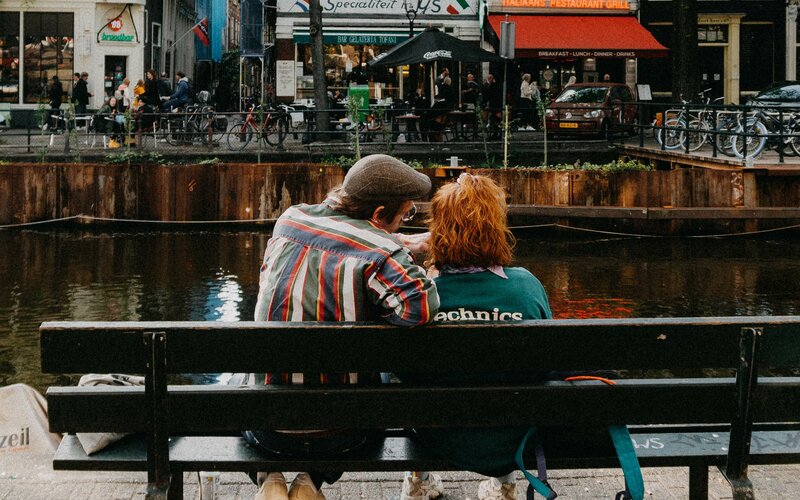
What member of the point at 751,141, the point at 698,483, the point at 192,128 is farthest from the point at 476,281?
the point at 192,128

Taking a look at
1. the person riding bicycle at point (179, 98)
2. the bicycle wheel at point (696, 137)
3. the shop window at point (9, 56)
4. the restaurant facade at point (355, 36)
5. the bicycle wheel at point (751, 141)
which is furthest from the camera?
the restaurant facade at point (355, 36)

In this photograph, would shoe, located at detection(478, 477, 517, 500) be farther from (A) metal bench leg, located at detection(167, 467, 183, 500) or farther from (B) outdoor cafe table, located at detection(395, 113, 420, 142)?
(B) outdoor cafe table, located at detection(395, 113, 420, 142)

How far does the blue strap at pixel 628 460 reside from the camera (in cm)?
315

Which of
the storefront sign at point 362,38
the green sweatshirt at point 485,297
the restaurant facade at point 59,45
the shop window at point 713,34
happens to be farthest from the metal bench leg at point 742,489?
the shop window at point 713,34

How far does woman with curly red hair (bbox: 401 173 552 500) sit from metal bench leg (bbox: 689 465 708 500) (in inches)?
26.2

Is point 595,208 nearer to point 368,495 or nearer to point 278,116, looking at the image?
point 278,116

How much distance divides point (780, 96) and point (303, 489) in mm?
19534

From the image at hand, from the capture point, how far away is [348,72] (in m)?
32.1

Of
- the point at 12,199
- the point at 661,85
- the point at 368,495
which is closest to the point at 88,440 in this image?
the point at 368,495

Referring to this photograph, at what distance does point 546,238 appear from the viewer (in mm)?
16344

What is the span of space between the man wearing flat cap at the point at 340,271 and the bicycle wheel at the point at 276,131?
665 inches

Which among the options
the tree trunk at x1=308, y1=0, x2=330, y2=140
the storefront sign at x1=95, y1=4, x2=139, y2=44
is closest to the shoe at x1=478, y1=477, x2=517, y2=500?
the tree trunk at x1=308, y1=0, x2=330, y2=140

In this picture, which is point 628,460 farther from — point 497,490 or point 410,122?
point 410,122

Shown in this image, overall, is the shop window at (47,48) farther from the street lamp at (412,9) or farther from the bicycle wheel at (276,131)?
the bicycle wheel at (276,131)
